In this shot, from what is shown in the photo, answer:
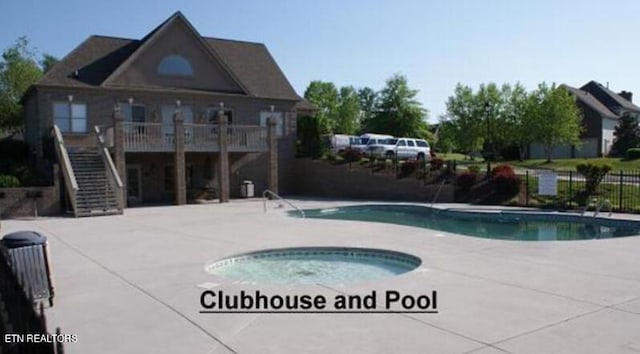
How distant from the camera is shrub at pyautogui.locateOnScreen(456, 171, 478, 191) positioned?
24656 millimetres

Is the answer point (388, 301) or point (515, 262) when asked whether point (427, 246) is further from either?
point (388, 301)

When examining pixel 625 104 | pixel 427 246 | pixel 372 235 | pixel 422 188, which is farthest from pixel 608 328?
pixel 625 104

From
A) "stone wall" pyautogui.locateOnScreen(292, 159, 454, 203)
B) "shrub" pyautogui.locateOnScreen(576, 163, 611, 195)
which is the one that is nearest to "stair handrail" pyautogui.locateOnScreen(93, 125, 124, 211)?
"stone wall" pyautogui.locateOnScreen(292, 159, 454, 203)

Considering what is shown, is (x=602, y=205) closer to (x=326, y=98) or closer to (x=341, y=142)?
(x=341, y=142)

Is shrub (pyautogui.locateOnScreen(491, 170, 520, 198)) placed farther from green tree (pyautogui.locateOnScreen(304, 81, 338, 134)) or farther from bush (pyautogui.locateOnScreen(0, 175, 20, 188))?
green tree (pyautogui.locateOnScreen(304, 81, 338, 134))

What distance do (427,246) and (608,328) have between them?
5852 mm

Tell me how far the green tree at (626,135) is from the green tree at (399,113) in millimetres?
21062

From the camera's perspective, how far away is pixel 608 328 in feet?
19.5

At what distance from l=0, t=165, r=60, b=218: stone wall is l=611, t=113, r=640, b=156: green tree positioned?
52.8 meters

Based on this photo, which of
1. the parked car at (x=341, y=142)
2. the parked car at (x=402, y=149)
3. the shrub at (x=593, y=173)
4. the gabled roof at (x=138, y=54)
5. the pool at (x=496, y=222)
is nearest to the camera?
the pool at (x=496, y=222)

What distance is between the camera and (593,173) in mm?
21797

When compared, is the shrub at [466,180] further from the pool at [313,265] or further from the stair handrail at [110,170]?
the stair handrail at [110,170]

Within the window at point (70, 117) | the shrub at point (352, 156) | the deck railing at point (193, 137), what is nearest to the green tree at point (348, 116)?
the shrub at point (352, 156)

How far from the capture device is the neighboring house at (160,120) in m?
23.6
